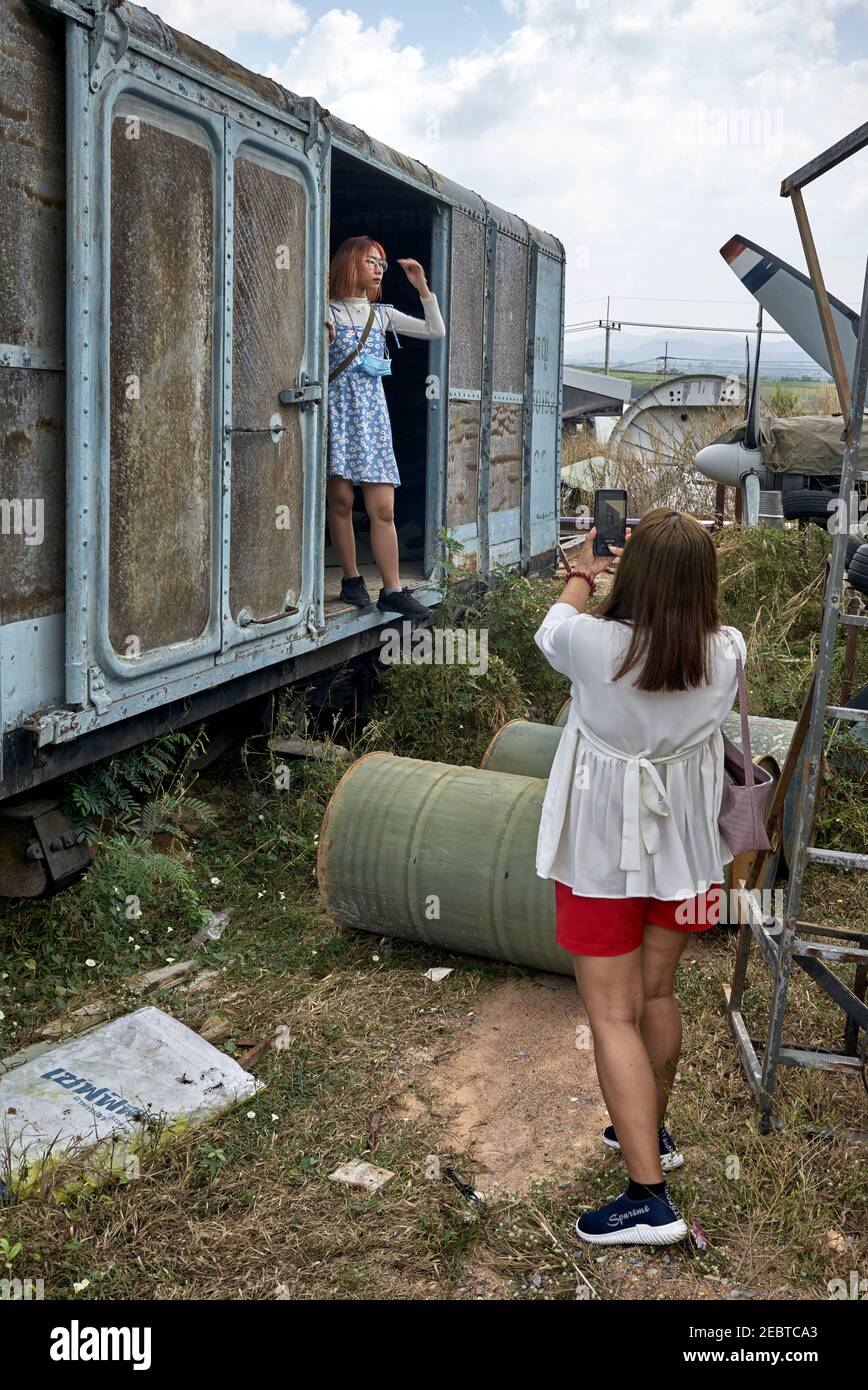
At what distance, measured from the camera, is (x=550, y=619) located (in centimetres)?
309

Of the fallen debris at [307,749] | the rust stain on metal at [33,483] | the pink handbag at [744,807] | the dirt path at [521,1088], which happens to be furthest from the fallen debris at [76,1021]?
the pink handbag at [744,807]

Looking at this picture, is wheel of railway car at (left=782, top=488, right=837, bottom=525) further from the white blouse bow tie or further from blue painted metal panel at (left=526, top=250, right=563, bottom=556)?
the white blouse bow tie

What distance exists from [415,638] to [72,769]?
308 cm

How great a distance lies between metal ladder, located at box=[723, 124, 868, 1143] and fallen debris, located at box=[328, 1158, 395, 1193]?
1.11 metres

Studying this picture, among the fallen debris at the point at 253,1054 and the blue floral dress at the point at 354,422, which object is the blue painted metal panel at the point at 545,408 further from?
the fallen debris at the point at 253,1054

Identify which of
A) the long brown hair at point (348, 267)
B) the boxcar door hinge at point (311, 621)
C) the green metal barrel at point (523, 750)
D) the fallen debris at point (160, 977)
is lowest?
the fallen debris at point (160, 977)

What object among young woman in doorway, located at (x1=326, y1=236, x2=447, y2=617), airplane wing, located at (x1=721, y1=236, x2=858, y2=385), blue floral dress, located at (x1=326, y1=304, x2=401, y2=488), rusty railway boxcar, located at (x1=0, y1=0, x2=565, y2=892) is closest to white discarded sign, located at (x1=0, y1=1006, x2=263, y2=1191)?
rusty railway boxcar, located at (x1=0, y1=0, x2=565, y2=892)

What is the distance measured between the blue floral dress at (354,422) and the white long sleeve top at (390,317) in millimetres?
42

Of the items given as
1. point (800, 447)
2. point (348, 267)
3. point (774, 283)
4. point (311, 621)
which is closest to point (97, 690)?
point (311, 621)

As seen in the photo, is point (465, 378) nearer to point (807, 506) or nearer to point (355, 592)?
point (355, 592)

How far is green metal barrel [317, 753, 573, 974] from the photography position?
4543 mm

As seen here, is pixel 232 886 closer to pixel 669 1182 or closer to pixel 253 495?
pixel 253 495

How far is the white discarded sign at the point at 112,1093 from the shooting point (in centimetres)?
335
